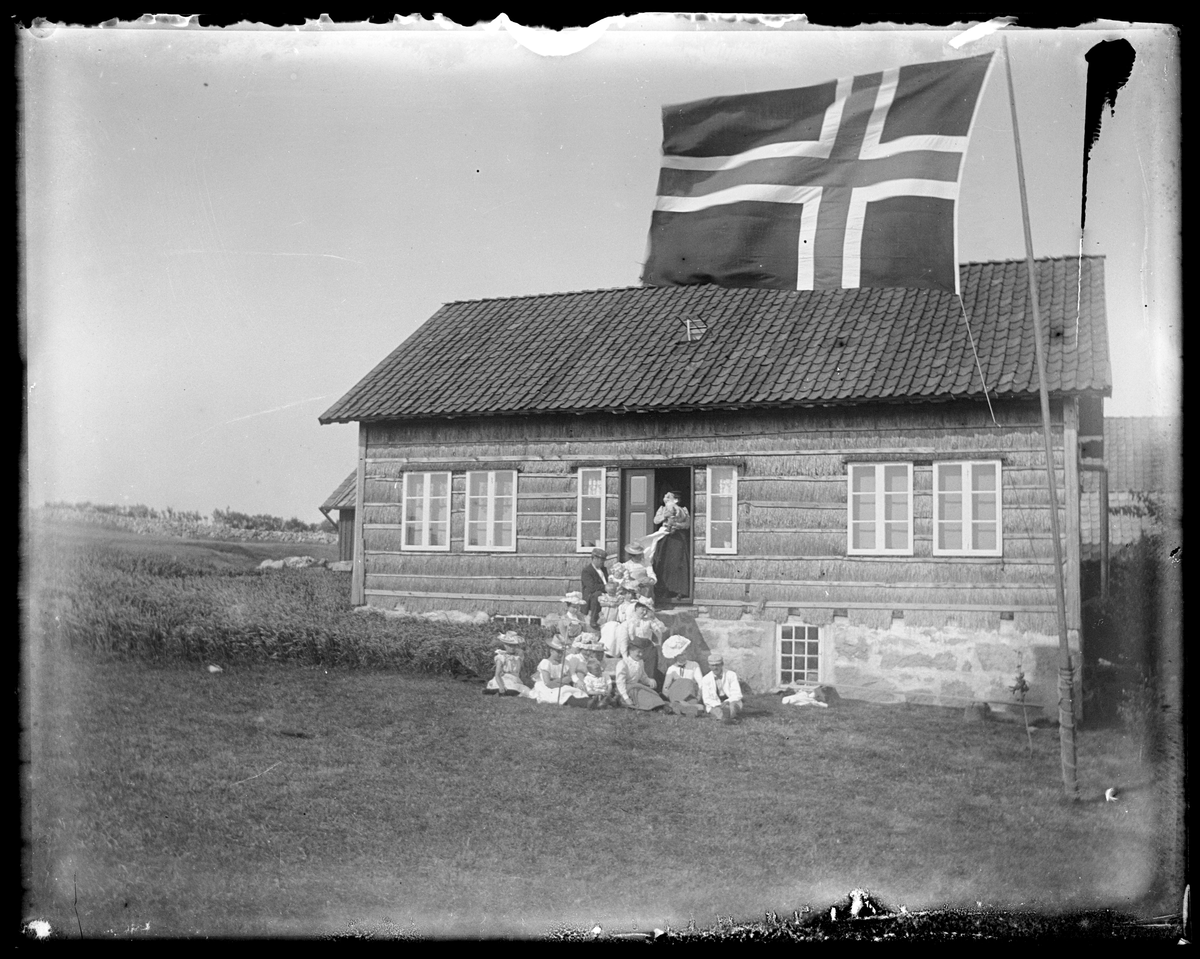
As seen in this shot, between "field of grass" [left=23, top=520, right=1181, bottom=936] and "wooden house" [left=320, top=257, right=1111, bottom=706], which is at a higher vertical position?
"wooden house" [left=320, top=257, right=1111, bottom=706]

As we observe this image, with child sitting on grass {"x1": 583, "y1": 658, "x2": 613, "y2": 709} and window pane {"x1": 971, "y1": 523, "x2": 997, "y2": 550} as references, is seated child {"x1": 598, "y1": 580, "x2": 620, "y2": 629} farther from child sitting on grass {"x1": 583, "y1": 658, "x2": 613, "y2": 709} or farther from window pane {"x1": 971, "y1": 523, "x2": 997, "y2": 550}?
window pane {"x1": 971, "y1": 523, "x2": 997, "y2": 550}

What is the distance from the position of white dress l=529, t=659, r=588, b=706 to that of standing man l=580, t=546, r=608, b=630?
11.9 inches

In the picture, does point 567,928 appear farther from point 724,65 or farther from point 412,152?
point 724,65

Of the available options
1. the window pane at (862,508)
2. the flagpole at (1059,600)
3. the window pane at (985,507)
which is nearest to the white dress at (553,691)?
the window pane at (862,508)

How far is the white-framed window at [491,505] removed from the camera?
5137mm

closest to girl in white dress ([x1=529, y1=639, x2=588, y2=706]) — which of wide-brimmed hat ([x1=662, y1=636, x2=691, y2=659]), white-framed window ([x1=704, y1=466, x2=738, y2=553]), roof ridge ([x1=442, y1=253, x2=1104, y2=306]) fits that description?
wide-brimmed hat ([x1=662, y1=636, x2=691, y2=659])

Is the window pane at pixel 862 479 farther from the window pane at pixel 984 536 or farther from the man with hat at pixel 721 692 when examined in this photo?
the man with hat at pixel 721 692

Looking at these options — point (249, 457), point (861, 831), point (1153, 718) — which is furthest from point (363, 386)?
point (1153, 718)

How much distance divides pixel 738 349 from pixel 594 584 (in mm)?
1611

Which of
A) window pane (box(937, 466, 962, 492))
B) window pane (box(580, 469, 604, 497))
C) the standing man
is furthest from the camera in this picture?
window pane (box(580, 469, 604, 497))

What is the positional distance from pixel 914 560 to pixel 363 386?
3145 millimetres

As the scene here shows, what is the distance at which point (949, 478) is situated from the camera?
4734 mm

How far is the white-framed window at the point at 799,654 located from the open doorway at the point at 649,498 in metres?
0.59

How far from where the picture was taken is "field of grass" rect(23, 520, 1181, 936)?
14.2 ft
